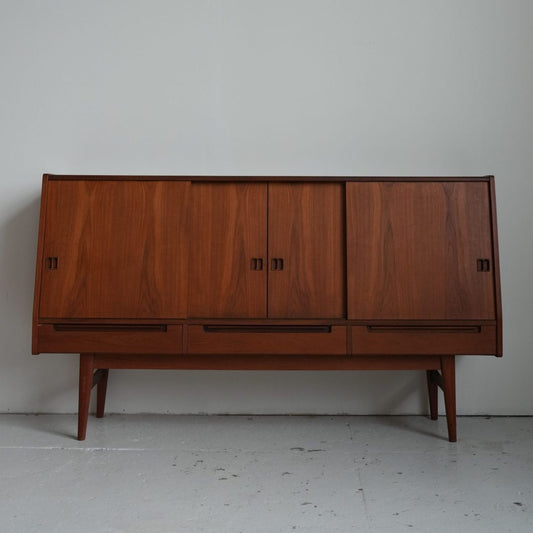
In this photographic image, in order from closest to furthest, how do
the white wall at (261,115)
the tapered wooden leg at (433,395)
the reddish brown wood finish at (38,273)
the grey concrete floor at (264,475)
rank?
the grey concrete floor at (264,475), the reddish brown wood finish at (38,273), the tapered wooden leg at (433,395), the white wall at (261,115)

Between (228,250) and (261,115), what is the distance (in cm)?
87

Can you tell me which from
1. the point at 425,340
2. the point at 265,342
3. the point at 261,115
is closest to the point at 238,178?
the point at 261,115

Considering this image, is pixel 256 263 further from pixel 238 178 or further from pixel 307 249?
pixel 238 178

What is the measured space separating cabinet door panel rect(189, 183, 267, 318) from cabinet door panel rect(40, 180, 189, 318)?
0.06 m

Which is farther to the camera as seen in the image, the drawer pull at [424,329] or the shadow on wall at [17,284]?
the shadow on wall at [17,284]

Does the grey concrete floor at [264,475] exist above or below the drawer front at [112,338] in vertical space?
below

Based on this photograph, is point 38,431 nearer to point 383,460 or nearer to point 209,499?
point 209,499

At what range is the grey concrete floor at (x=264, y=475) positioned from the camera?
1.34 metres

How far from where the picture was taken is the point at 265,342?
6.41 ft

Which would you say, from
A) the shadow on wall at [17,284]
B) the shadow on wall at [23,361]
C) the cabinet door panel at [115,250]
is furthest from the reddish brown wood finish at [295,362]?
the shadow on wall at [17,284]

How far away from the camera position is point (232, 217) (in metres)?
1.99

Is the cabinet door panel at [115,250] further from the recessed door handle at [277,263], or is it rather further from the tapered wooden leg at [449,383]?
the tapered wooden leg at [449,383]

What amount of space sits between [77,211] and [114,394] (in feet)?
3.25

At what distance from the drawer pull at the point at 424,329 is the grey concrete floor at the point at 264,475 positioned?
483 millimetres
